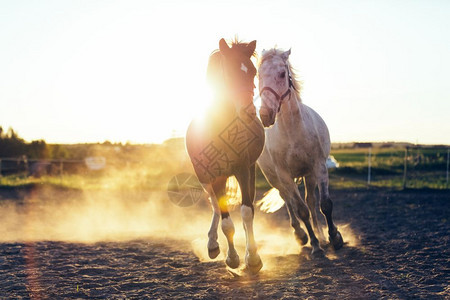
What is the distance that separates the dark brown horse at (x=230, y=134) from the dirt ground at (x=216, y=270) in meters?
0.52

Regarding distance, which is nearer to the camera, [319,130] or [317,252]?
[317,252]

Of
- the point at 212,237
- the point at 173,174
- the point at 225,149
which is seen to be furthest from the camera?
the point at 173,174

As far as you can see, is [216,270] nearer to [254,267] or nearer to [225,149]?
[254,267]

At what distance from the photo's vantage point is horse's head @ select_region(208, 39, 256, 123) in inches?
162

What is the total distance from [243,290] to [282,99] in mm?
2219

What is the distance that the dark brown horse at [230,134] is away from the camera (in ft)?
13.5

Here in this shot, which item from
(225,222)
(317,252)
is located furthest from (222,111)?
(317,252)

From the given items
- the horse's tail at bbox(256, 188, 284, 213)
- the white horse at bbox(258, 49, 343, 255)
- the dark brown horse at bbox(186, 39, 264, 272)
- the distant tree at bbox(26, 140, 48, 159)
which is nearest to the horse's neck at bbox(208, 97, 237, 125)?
the dark brown horse at bbox(186, 39, 264, 272)

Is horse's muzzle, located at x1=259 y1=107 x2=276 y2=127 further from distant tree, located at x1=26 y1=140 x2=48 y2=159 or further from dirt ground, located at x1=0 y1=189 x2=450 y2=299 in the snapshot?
distant tree, located at x1=26 y1=140 x2=48 y2=159

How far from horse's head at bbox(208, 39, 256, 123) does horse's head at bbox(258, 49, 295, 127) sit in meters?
0.35

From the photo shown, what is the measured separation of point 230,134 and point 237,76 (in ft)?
1.79

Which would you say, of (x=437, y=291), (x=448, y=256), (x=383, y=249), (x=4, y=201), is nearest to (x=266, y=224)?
(x=383, y=249)

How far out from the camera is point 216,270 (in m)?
4.89

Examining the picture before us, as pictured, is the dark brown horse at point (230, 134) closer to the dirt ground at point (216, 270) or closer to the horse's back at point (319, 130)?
the dirt ground at point (216, 270)
